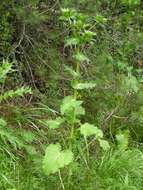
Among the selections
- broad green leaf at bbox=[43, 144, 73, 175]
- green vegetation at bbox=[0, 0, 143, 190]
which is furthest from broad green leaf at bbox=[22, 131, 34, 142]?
broad green leaf at bbox=[43, 144, 73, 175]

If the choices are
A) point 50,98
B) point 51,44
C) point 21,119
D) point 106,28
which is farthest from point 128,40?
point 21,119

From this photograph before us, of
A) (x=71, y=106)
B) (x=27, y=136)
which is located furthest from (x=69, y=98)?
(x=27, y=136)

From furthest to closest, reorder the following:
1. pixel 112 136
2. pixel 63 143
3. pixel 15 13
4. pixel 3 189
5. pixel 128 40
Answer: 1. pixel 128 40
2. pixel 15 13
3. pixel 112 136
4. pixel 63 143
5. pixel 3 189

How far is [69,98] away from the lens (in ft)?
11.2

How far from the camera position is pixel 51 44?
201 inches

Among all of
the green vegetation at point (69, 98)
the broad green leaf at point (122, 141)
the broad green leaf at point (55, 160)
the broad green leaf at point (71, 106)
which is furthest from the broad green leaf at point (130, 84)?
the broad green leaf at point (55, 160)

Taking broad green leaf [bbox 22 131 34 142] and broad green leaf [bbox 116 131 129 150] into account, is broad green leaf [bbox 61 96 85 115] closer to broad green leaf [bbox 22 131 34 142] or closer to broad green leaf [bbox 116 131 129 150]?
broad green leaf [bbox 22 131 34 142]

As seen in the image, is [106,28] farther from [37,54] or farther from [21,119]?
[21,119]

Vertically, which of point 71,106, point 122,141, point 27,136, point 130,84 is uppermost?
point 71,106

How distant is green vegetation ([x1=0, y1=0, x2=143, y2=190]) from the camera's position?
362cm

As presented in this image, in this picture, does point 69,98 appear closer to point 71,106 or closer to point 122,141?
point 71,106

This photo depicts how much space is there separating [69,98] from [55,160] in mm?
415

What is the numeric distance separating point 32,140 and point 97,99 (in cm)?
95

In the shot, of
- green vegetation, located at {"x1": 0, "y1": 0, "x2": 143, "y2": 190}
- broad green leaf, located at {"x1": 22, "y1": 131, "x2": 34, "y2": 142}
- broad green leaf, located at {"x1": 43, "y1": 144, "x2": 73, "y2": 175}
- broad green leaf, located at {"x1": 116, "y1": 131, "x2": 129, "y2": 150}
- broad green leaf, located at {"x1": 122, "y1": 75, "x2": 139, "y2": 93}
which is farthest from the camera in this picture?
broad green leaf, located at {"x1": 122, "y1": 75, "x2": 139, "y2": 93}
